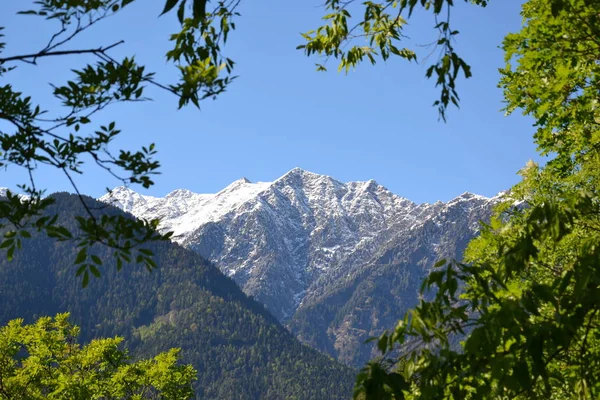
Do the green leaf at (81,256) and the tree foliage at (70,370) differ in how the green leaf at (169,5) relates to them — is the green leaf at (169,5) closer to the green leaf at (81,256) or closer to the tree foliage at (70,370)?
the green leaf at (81,256)

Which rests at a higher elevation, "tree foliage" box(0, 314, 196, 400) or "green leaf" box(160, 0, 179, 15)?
"green leaf" box(160, 0, 179, 15)

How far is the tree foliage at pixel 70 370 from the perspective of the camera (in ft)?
79.2

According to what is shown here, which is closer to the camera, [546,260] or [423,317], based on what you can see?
[423,317]

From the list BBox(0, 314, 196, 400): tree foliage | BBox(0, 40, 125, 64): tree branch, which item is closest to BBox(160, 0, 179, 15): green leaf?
BBox(0, 40, 125, 64): tree branch

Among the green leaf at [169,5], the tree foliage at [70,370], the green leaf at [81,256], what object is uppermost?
the green leaf at [169,5]

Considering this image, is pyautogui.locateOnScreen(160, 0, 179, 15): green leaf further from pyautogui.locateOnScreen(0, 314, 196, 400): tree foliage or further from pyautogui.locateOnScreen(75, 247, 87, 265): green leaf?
pyautogui.locateOnScreen(0, 314, 196, 400): tree foliage

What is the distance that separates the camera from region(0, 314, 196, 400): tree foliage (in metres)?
24.1

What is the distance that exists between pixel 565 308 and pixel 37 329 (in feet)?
86.1

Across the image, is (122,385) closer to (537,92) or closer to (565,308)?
(537,92)

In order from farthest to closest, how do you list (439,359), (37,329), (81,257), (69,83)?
(37,329) < (69,83) < (81,257) < (439,359)

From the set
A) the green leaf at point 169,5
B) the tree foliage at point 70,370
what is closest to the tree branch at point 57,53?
the green leaf at point 169,5

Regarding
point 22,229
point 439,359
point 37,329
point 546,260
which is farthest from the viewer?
point 37,329

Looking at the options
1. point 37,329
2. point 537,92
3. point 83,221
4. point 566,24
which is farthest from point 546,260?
point 37,329

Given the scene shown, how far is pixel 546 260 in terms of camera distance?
41.7 ft
